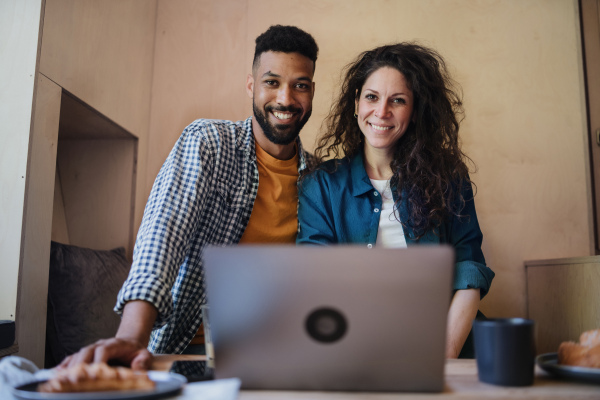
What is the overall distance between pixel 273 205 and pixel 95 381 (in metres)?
1.02

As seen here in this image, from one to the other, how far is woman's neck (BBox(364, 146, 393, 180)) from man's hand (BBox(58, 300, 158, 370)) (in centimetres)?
86

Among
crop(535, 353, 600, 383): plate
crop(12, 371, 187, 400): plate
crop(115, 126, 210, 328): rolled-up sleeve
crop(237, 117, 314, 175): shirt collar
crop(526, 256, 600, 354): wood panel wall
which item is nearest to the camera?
crop(12, 371, 187, 400): plate

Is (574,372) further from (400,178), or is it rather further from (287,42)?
(287,42)

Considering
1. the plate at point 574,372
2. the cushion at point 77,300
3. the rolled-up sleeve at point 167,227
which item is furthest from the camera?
the cushion at point 77,300

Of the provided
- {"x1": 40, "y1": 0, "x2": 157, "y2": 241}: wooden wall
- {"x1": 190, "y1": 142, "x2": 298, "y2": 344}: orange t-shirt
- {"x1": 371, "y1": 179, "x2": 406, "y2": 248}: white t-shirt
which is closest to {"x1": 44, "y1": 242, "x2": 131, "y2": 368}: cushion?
{"x1": 40, "y1": 0, "x2": 157, "y2": 241}: wooden wall

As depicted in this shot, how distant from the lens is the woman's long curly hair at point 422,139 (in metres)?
1.49

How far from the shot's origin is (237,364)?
58cm

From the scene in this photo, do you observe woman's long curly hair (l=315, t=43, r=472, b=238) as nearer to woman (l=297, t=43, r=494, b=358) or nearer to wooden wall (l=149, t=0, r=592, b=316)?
woman (l=297, t=43, r=494, b=358)

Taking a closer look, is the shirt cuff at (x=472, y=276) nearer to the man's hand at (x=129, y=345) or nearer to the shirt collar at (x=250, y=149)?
the shirt collar at (x=250, y=149)

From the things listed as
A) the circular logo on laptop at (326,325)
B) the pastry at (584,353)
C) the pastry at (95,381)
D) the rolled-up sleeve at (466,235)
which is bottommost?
the pastry at (95,381)

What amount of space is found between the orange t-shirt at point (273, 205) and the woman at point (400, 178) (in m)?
0.05

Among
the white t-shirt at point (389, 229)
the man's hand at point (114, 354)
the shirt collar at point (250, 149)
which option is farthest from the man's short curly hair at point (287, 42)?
the man's hand at point (114, 354)

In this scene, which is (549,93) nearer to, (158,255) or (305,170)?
(305,170)

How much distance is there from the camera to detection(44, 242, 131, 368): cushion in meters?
1.68
